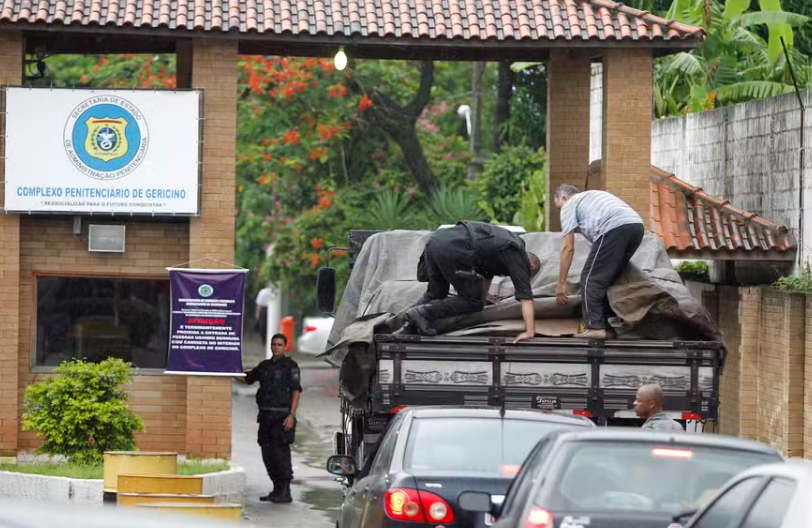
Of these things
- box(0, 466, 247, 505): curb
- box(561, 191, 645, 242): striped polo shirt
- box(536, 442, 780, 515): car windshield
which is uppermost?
box(561, 191, 645, 242): striped polo shirt

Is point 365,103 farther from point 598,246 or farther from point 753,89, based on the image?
point 598,246

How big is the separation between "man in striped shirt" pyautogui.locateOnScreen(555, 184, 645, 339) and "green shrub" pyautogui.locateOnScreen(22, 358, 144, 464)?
5.33 meters

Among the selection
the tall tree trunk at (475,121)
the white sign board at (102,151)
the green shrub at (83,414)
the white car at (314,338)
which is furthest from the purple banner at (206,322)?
the white car at (314,338)

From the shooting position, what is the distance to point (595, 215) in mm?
13938

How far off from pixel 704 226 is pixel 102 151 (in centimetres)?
753

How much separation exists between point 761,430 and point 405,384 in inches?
304

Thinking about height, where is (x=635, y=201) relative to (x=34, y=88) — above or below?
below

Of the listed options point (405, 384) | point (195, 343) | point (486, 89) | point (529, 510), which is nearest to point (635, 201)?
point (195, 343)

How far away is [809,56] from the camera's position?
2939 cm

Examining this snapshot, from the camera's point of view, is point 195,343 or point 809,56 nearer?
point 195,343

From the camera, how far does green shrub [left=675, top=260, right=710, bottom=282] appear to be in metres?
21.7

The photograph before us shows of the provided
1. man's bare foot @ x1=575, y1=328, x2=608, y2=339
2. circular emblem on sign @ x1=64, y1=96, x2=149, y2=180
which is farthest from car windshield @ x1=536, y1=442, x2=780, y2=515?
circular emblem on sign @ x1=64, y1=96, x2=149, y2=180

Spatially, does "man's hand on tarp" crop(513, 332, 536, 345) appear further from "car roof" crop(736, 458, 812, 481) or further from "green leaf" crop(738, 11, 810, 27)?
"green leaf" crop(738, 11, 810, 27)

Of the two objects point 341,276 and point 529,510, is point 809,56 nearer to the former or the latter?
point 341,276
